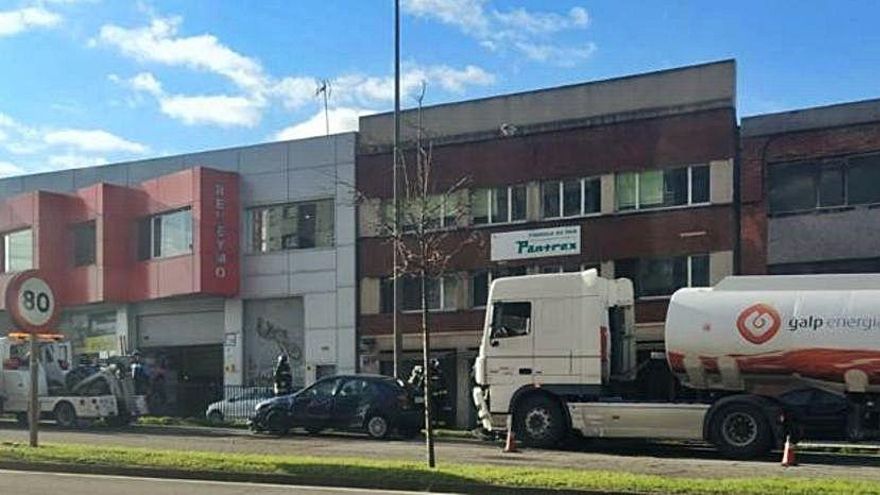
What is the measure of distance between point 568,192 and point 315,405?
11.4 m

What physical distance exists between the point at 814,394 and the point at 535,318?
5226mm

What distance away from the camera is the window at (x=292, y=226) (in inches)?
1380

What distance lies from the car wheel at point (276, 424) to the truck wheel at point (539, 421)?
6.30 metres

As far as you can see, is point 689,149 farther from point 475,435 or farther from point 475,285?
point 475,435

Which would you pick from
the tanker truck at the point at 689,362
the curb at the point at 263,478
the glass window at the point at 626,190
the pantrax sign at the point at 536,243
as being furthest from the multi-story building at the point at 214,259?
the curb at the point at 263,478

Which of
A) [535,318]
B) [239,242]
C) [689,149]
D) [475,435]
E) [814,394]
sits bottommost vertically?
[475,435]

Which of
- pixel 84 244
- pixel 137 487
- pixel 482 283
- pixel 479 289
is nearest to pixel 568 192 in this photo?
pixel 482 283

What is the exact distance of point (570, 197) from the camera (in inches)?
1233

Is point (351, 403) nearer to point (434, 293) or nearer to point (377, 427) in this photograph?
point (377, 427)

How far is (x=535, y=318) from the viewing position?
66.6 ft

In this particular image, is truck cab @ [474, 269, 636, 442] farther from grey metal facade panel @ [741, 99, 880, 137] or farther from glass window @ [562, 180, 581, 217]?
glass window @ [562, 180, 581, 217]

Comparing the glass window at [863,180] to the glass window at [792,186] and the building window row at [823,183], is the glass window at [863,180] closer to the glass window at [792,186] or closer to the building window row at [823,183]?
the building window row at [823,183]

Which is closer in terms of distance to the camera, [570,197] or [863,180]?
[863,180]

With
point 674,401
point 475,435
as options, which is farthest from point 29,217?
point 674,401
